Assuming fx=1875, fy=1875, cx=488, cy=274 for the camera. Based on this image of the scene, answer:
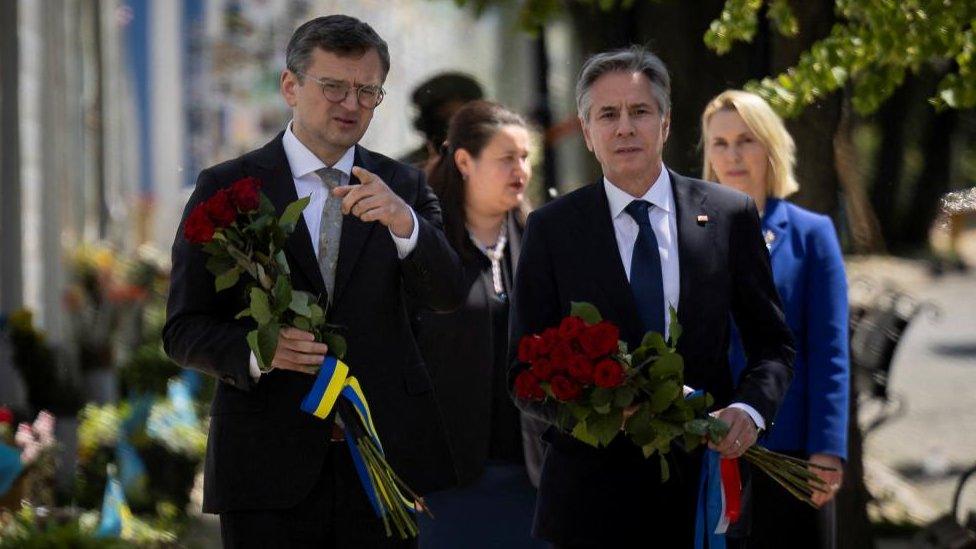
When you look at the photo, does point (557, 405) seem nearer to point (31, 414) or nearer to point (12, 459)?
point (12, 459)

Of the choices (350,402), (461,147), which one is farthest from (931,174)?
(350,402)

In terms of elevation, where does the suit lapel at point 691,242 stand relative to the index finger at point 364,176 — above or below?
below

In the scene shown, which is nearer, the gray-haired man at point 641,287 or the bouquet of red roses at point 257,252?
the bouquet of red roses at point 257,252

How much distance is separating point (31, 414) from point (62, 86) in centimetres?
518

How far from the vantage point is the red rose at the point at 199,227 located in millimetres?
3621

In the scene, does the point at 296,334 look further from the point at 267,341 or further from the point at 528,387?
the point at 528,387

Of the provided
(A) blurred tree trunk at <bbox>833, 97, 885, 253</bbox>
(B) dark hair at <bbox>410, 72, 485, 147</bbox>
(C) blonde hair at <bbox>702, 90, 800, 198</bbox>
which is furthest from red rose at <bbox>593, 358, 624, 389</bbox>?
(A) blurred tree trunk at <bbox>833, 97, 885, 253</bbox>

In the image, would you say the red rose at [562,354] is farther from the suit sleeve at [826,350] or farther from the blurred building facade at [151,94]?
the blurred building facade at [151,94]

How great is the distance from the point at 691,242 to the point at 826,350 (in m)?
1.12

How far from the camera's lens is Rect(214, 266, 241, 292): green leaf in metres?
3.70

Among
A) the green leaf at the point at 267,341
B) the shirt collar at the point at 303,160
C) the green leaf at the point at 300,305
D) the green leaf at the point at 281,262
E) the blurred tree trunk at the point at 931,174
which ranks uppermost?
the shirt collar at the point at 303,160

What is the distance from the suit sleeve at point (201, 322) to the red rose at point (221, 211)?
5.3 inches

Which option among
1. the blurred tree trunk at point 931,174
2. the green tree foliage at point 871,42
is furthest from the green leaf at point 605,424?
the blurred tree trunk at point 931,174

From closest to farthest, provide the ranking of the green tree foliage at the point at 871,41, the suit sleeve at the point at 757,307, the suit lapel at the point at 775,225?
the suit sleeve at the point at 757,307, the suit lapel at the point at 775,225, the green tree foliage at the point at 871,41
